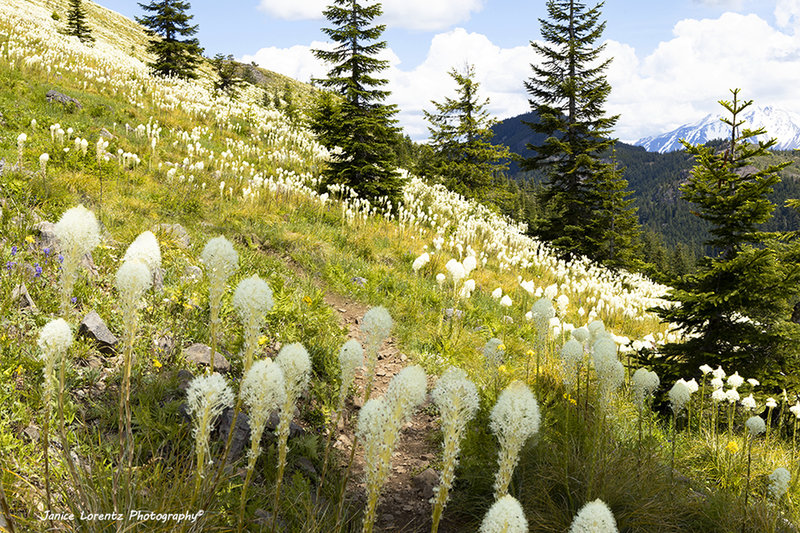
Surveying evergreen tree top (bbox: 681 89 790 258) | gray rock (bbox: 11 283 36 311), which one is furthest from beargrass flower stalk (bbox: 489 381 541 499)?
evergreen tree top (bbox: 681 89 790 258)

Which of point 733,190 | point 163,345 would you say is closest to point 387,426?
point 163,345

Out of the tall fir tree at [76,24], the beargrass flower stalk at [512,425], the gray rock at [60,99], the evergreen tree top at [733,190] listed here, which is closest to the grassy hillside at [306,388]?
the gray rock at [60,99]

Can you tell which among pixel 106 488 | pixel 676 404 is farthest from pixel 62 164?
pixel 676 404

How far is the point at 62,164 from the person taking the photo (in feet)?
24.0

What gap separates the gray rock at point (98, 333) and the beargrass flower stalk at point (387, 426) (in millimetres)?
2963

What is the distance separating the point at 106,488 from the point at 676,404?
159 inches

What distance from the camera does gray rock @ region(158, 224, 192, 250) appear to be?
19.7 feet

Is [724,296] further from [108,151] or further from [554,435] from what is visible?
[108,151]

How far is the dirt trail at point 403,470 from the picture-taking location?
3.25 metres

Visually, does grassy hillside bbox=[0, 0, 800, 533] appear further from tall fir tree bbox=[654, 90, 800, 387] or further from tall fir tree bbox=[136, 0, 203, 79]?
tall fir tree bbox=[136, 0, 203, 79]

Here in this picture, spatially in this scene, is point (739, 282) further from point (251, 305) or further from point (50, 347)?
point (50, 347)

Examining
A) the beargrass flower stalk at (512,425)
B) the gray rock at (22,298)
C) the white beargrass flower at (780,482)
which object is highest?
the gray rock at (22,298)

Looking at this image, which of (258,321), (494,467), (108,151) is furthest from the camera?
(108,151)

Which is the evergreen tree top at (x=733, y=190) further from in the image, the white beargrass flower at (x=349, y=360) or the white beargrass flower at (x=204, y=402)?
the white beargrass flower at (x=204, y=402)
